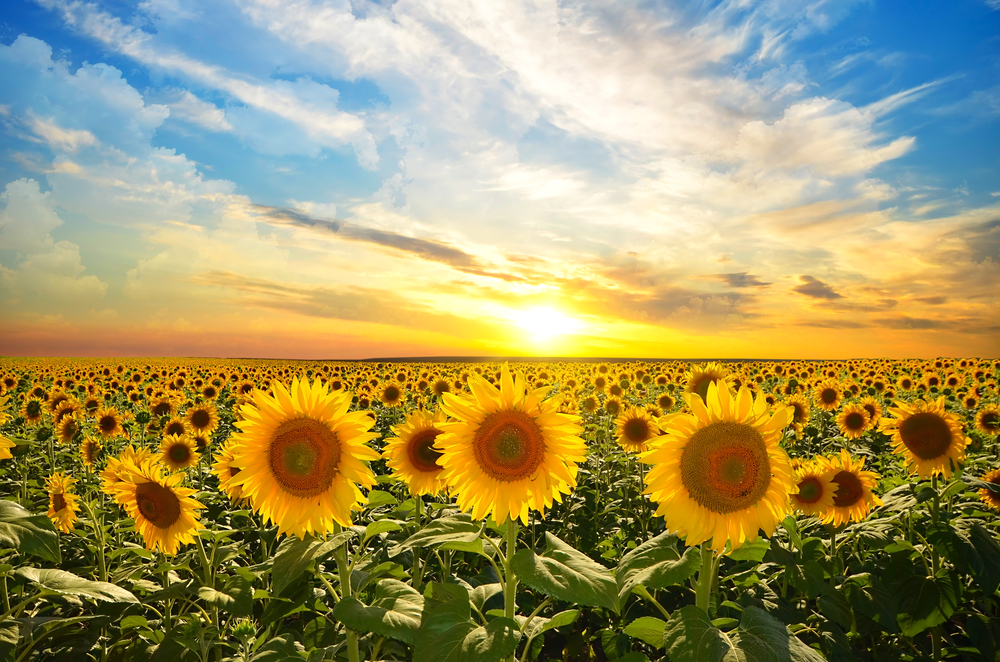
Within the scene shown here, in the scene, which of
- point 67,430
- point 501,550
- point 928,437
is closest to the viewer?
point 501,550

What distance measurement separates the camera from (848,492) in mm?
5820

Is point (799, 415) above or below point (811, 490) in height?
above

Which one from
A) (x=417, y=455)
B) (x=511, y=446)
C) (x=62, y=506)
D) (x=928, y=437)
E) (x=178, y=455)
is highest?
(x=511, y=446)

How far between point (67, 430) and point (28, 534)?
10.2m

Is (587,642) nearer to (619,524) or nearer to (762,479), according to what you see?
(619,524)

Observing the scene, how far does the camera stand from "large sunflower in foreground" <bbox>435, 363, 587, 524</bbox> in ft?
10.7

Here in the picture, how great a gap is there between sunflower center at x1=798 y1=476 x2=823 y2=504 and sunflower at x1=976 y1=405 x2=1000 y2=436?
8.35m

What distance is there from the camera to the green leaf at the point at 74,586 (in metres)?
3.34

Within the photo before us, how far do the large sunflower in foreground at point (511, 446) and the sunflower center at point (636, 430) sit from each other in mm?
7241

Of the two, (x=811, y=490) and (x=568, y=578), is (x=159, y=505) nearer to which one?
(x=568, y=578)

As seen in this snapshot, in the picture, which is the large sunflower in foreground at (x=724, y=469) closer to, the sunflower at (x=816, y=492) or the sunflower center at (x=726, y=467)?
the sunflower center at (x=726, y=467)

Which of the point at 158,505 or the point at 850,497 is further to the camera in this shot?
the point at 850,497

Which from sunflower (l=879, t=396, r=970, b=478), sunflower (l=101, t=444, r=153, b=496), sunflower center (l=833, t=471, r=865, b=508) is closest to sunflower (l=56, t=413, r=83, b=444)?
sunflower (l=101, t=444, r=153, b=496)

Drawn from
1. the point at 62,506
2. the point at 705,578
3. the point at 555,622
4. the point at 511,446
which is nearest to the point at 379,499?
the point at 511,446
